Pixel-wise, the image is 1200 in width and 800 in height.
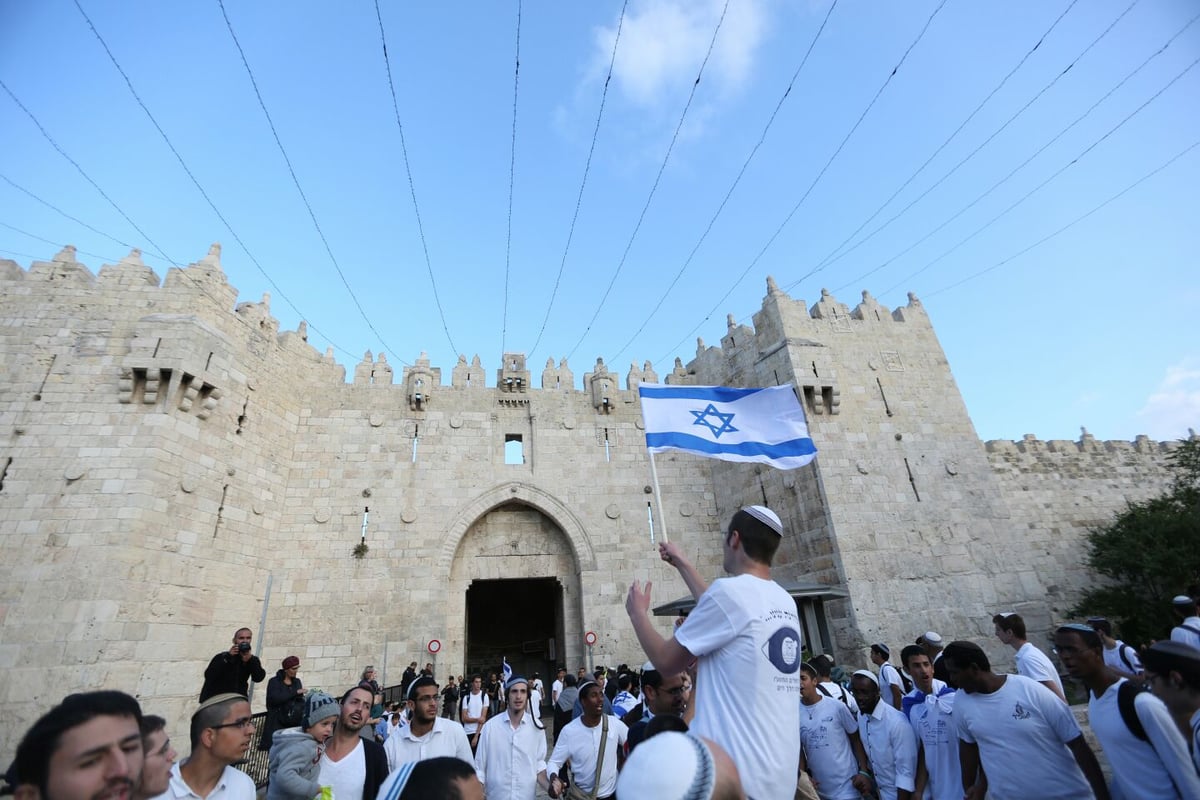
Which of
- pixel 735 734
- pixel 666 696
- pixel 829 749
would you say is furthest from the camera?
pixel 829 749

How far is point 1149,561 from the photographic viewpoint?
12.7 metres

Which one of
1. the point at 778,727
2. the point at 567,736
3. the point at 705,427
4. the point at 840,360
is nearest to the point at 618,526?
the point at 840,360

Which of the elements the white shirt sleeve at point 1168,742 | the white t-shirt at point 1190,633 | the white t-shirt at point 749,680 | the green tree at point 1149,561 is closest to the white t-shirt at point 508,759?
the white t-shirt at point 749,680

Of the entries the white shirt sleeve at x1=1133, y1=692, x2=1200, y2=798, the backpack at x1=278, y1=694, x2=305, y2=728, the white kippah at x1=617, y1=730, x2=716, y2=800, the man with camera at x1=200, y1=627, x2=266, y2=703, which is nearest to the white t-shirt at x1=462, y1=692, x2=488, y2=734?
the backpack at x1=278, y1=694, x2=305, y2=728

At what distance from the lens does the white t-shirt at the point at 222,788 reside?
8.04 ft

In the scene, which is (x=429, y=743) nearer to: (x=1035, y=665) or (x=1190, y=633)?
(x=1035, y=665)

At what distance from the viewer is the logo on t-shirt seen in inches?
74.7

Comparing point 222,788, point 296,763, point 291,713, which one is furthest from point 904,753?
point 291,713

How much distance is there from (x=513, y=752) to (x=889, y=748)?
2.62 m

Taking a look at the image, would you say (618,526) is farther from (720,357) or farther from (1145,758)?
(1145,758)

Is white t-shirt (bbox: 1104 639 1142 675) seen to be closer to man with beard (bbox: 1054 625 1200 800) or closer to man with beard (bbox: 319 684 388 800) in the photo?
man with beard (bbox: 1054 625 1200 800)

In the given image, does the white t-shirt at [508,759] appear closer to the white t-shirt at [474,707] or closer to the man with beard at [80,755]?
the man with beard at [80,755]

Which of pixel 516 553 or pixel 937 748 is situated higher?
pixel 516 553

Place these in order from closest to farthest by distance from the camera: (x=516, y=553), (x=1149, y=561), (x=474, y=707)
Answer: (x=474, y=707), (x=1149, y=561), (x=516, y=553)
